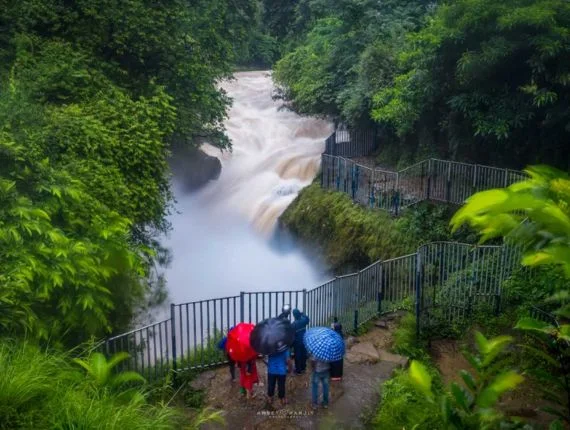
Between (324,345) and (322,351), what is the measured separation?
8 cm

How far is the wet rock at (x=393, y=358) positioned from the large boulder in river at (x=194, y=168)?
13.9m

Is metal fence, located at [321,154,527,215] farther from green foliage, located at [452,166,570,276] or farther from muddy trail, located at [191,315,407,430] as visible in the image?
green foliage, located at [452,166,570,276]

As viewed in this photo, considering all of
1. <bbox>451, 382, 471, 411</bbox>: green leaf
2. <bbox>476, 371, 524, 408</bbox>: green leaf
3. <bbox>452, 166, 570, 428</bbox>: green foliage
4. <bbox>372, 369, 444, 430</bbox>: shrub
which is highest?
<bbox>452, 166, 570, 428</bbox>: green foliage

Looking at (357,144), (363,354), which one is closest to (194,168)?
(357,144)

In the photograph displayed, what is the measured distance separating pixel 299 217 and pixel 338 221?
6.28ft

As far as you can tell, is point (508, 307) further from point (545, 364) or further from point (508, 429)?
point (508, 429)

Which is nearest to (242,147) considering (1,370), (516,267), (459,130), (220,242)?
(220,242)

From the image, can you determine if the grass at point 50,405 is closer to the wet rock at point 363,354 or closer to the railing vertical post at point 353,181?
the wet rock at point 363,354

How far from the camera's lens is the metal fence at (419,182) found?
45.2 ft

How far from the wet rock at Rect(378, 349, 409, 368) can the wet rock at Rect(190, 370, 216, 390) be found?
262 cm

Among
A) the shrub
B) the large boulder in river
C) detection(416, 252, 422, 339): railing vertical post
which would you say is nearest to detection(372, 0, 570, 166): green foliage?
detection(416, 252, 422, 339): railing vertical post

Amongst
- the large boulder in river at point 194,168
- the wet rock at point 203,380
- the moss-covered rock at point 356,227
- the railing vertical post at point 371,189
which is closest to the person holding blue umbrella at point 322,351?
the wet rock at point 203,380

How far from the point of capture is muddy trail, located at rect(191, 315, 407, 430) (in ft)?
25.9

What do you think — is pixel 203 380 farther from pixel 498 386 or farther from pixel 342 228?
pixel 342 228
